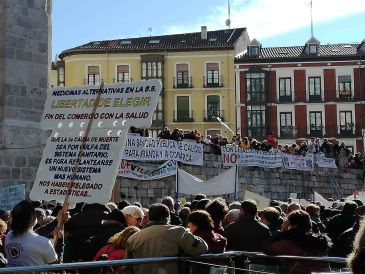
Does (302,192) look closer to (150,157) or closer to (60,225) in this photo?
(150,157)

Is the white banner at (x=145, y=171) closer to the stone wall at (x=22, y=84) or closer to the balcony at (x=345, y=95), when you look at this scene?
the stone wall at (x=22, y=84)

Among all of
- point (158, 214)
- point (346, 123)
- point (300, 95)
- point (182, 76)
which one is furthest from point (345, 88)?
point (158, 214)

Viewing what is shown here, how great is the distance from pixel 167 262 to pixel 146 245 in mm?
452

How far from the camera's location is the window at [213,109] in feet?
156

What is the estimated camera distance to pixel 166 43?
162 ft

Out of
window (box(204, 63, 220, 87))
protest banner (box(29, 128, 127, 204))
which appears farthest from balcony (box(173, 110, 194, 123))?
protest banner (box(29, 128, 127, 204))

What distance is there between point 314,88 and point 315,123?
2.45 meters

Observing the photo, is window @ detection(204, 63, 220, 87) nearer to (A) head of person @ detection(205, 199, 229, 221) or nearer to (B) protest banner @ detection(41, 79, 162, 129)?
(A) head of person @ detection(205, 199, 229, 221)

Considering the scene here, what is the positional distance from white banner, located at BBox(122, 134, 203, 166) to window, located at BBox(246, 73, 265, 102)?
2399 cm

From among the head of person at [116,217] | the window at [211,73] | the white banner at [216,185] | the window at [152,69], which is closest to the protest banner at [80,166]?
the head of person at [116,217]

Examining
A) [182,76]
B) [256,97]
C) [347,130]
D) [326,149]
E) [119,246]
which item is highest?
[182,76]

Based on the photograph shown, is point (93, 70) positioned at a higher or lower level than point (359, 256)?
higher

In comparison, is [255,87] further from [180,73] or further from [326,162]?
[326,162]

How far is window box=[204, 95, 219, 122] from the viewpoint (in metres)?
47.6
